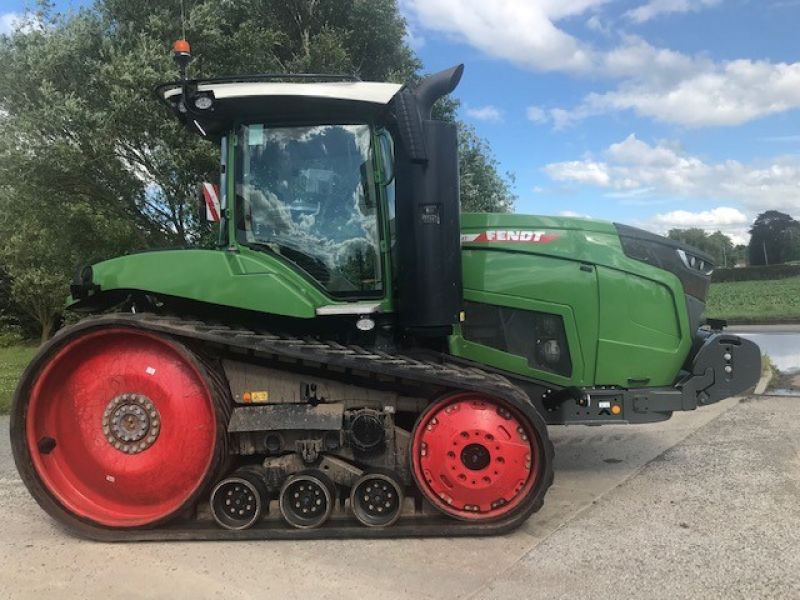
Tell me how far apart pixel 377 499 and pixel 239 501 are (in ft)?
2.78

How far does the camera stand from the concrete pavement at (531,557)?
10.5ft

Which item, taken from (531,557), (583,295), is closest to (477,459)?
(531,557)

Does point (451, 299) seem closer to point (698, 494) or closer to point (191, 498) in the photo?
point (191, 498)

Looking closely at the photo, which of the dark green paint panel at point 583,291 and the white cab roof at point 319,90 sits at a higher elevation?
the white cab roof at point 319,90

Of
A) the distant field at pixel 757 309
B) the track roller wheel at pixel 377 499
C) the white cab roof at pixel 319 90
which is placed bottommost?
the distant field at pixel 757 309

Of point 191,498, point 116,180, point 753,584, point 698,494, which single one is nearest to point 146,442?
point 191,498

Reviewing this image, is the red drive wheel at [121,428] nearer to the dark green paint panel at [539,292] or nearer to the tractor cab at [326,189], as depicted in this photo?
the tractor cab at [326,189]

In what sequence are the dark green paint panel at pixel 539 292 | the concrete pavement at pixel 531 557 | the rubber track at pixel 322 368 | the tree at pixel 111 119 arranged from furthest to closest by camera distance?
the tree at pixel 111 119 → the dark green paint panel at pixel 539 292 → the rubber track at pixel 322 368 → the concrete pavement at pixel 531 557

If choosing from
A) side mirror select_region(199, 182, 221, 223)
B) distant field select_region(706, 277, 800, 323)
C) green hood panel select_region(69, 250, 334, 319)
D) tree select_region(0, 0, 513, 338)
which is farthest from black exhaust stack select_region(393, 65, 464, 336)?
distant field select_region(706, 277, 800, 323)

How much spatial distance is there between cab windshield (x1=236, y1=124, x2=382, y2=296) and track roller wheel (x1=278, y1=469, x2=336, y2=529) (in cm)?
118

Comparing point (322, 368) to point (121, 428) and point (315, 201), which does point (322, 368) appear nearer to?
point (315, 201)

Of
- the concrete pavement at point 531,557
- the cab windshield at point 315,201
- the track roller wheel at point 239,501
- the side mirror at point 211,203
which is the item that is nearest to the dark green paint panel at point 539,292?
the cab windshield at point 315,201

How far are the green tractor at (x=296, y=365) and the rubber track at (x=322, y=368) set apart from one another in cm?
1

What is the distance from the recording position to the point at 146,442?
394 cm
